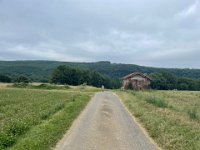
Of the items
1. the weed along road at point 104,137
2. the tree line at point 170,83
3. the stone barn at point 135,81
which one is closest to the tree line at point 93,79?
the tree line at point 170,83

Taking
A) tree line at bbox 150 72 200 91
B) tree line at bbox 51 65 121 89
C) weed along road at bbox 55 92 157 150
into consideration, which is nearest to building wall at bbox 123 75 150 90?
tree line at bbox 150 72 200 91

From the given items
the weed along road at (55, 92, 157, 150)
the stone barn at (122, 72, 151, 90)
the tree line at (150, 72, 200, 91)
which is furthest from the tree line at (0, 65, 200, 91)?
the weed along road at (55, 92, 157, 150)

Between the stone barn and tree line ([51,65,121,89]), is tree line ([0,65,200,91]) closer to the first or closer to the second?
tree line ([51,65,121,89])

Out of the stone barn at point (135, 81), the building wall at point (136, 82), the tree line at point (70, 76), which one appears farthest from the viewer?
the tree line at point (70, 76)

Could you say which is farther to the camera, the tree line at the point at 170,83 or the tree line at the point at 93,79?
the tree line at the point at 170,83

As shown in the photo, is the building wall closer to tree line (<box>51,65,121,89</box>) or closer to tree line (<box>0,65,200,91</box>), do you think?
tree line (<box>0,65,200,91</box>)

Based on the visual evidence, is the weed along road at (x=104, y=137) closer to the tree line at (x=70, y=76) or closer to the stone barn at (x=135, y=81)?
the stone barn at (x=135, y=81)

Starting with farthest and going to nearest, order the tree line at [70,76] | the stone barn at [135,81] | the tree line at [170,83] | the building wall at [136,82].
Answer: the tree line at [170,83] → the tree line at [70,76] → the building wall at [136,82] → the stone barn at [135,81]

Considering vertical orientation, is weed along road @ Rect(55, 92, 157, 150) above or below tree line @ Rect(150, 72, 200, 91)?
above

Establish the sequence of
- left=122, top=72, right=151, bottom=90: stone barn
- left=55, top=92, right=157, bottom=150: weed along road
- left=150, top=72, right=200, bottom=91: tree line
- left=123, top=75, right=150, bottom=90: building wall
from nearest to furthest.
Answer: left=55, top=92, right=157, bottom=150: weed along road, left=122, top=72, right=151, bottom=90: stone barn, left=123, top=75, right=150, bottom=90: building wall, left=150, top=72, right=200, bottom=91: tree line

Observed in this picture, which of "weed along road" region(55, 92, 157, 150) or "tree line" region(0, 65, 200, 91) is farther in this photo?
"tree line" region(0, 65, 200, 91)

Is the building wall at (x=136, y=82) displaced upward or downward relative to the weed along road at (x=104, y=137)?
downward

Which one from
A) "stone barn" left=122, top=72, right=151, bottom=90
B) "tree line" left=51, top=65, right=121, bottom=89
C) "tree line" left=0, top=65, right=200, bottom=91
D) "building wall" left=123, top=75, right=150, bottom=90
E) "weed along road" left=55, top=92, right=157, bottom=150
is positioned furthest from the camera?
"tree line" left=0, top=65, right=200, bottom=91

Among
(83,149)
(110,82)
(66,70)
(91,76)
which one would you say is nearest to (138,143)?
(83,149)
